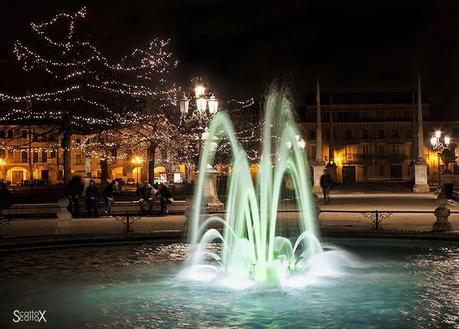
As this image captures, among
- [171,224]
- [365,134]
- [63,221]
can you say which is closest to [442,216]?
[171,224]

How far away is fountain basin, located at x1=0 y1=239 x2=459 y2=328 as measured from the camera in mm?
10344

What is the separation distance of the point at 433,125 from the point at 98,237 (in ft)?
310

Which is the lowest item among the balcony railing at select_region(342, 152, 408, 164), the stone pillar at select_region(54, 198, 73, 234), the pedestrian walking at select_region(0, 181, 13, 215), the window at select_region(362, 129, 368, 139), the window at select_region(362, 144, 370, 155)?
the stone pillar at select_region(54, 198, 73, 234)

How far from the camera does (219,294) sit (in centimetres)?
1245

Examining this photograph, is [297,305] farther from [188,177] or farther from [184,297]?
[188,177]

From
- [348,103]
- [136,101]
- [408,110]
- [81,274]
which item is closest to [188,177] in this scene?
[348,103]

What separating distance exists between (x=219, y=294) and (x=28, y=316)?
3435mm

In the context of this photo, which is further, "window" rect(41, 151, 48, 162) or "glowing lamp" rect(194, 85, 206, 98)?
"window" rect(41, 151, 48, 162)

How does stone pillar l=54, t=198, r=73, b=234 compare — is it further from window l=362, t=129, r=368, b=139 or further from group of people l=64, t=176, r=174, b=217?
window l=362, t=129, r=368, b=139

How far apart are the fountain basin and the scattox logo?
0.43 ft

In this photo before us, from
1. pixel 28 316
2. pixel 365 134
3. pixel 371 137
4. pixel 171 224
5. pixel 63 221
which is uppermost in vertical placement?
pixel 365 134

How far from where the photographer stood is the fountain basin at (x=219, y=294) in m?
10.3

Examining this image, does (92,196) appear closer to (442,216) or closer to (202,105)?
(202,105)

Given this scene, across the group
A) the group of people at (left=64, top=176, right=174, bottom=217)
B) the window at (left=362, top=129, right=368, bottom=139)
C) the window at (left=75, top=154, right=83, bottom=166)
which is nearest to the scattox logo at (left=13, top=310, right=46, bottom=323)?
the group of people at (left=64, top=176, right=174, bottom=217)
